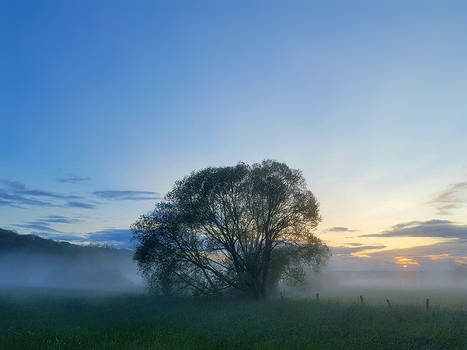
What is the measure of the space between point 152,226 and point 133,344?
87.6ft

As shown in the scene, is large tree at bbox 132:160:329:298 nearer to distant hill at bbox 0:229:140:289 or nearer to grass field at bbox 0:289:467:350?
grass field at bbox 0:289:467:350

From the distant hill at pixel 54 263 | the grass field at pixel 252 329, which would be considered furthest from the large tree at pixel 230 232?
the distant hill at pixel 54 263

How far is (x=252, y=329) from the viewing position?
80.7 ft

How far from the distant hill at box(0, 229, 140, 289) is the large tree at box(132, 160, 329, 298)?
333 ft

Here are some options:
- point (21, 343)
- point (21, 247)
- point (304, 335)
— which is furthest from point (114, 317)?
point (21, 247)

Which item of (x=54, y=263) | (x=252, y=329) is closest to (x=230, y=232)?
(x=252, y=329)

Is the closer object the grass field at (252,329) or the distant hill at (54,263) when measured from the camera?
the grass field at (252,329)

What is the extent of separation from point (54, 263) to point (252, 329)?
16120cm

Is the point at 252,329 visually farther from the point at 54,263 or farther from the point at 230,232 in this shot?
the point at 54,263

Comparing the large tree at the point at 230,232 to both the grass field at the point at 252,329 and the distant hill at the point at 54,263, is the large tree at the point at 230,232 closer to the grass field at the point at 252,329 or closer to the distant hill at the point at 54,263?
the grass field at the point at 252,329

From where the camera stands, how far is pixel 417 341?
21484mm

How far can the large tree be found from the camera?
43562 mm

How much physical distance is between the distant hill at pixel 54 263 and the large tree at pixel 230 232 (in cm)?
10135

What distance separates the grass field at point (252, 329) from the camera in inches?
781
